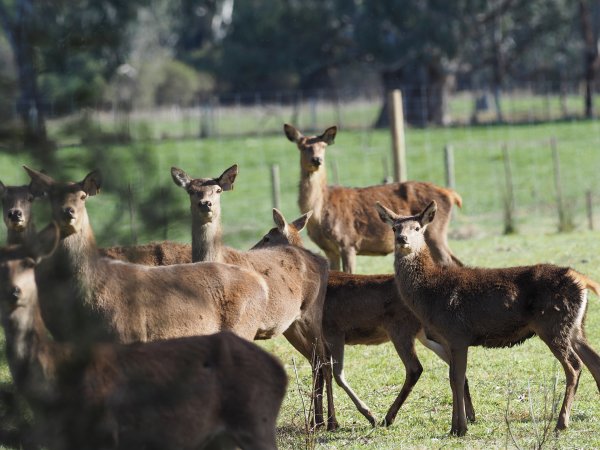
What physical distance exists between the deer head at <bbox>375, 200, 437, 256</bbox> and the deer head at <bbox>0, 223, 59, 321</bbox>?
4507 millimetres

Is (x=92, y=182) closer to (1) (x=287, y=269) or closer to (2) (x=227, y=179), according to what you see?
(1) (x=287, y=269)

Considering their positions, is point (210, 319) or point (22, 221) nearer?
point (22, 221)

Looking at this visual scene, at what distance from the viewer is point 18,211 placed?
445cm

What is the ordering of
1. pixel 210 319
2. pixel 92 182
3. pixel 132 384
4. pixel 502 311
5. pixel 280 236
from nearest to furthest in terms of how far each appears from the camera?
1. pixel 92 182
2. pixel 132 384
3. pixel 210 319
4. pixel 502 311
5. pixel 280 236

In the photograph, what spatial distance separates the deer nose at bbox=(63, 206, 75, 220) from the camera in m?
3.73

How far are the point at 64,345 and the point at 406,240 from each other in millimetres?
5289

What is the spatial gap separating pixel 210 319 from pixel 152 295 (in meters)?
0.74

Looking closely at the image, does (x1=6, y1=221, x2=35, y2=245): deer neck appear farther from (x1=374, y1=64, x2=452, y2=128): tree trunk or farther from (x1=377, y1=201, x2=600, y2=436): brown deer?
(x1=374, y1=64, x2=452, y2=128): tree trunk

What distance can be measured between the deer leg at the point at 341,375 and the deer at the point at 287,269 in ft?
0.35

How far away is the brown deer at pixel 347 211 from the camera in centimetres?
1382

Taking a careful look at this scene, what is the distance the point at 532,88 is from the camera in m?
45.8

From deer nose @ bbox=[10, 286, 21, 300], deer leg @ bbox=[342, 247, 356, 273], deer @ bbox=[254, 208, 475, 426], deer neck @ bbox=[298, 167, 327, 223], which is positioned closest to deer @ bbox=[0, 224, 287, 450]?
deer nose @ bbox=[10, 286, 21, 300]

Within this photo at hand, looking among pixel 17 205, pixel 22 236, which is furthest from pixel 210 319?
pixel 22 236

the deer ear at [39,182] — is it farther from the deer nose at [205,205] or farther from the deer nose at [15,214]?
the deer nose at [205,205]
